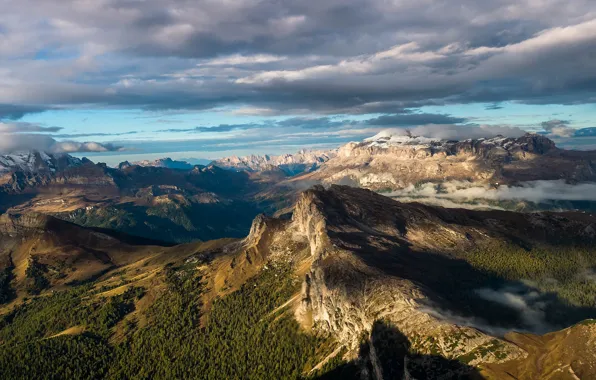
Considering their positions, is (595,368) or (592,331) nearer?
(595,368)

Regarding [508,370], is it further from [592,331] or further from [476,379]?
[592,331]

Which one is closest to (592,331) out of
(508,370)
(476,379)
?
(508,370)

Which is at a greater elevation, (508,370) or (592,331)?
(592,331)

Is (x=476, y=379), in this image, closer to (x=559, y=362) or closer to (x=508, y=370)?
(x=508, y=370)

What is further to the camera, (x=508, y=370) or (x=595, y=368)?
(x=508, y=370)

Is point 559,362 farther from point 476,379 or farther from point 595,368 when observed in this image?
point 476,379

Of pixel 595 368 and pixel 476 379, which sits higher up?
pixel 595 368

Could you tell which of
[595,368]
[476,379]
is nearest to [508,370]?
→ [476,379]
